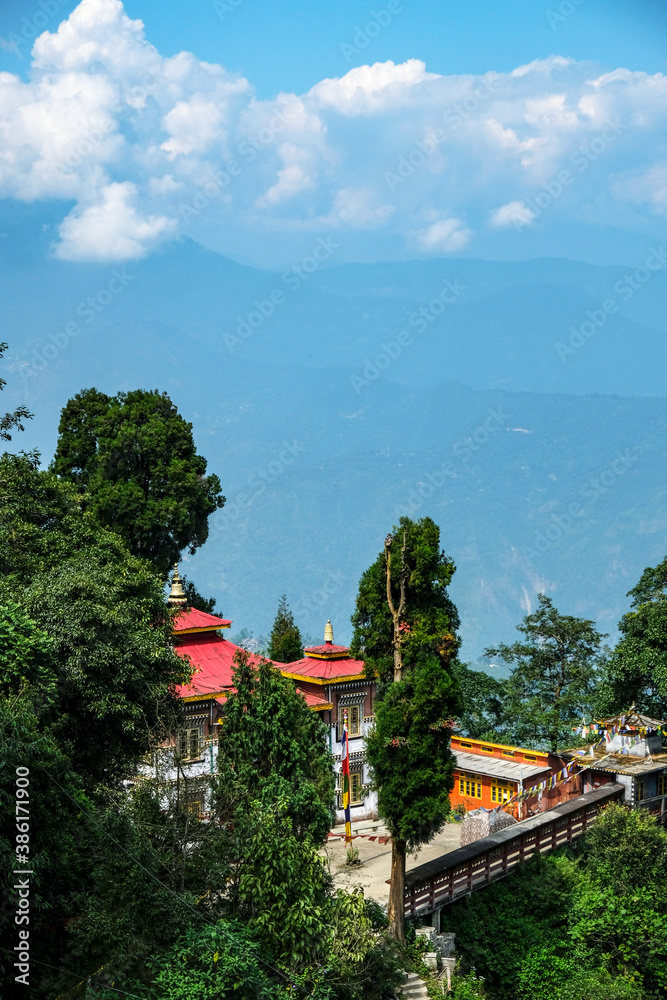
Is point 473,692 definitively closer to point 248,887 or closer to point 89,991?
point 248,887

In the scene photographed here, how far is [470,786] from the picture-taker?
30.9 metres

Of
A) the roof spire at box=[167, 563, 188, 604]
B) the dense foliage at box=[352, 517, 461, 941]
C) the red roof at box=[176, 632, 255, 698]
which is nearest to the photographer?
the dense foliage at box=[352, 517, 461, 941]

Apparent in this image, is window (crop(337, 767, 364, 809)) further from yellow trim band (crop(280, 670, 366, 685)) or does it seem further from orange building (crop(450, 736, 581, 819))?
orange building (crop(450, 736, 581, 819))

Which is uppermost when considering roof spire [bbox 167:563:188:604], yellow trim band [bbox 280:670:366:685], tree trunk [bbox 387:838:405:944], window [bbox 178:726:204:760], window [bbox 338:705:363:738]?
roof spire [bbox 167:563:188:604]

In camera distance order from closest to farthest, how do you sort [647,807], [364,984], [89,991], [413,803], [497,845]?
[89,991]
[364,984]
[413,803]
[497,845]
[647,807]

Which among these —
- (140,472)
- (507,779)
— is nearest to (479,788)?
(507,779)

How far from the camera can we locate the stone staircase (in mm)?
19875

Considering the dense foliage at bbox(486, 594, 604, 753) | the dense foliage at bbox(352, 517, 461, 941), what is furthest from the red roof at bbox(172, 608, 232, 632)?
the dense foliage at bbox(486, 594, 604, 753)

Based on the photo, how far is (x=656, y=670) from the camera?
3120 cm

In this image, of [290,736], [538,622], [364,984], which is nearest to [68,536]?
[290,736]

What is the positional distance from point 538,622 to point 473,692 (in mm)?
4338

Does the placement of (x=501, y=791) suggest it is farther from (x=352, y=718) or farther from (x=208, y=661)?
(x=208, y=661)

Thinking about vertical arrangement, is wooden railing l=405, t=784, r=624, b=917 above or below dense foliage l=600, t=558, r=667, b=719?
below

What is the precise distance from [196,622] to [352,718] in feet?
19.5
